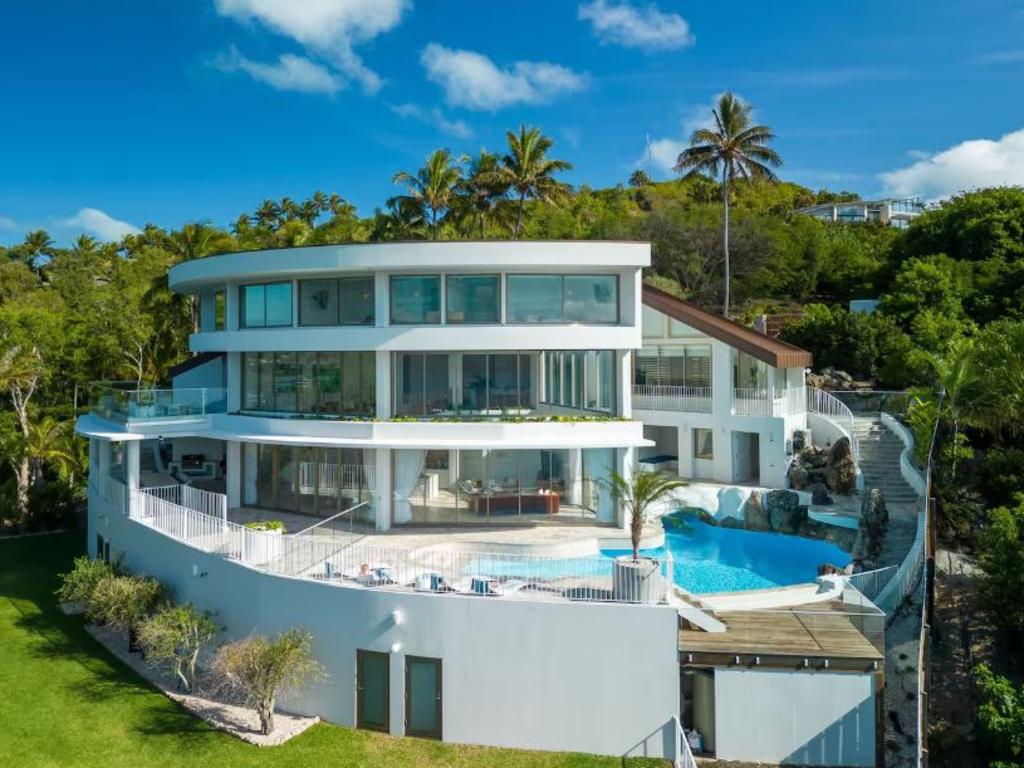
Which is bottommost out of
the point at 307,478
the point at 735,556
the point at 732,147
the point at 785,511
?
the point at 735,556

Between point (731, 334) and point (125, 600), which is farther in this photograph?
point (731, 334)

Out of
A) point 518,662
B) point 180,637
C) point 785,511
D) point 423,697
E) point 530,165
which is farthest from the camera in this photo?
point 530,165

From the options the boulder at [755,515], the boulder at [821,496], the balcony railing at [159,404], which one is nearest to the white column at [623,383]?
the boulder at [755,515]

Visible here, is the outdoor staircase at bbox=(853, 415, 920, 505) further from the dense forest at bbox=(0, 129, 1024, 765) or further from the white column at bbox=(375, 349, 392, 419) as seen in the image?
the white column at bbox=(375, 349, 392, 419)

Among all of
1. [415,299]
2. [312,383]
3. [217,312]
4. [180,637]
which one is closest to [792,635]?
[180,637]

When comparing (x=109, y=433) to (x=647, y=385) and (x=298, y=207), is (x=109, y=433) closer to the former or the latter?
(x=647, y=385)

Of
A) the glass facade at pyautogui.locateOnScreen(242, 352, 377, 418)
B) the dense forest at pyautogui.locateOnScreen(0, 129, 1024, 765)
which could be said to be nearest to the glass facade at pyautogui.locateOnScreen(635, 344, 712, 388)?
the dense forest at pyautogui.locateOnScreen(0, 129, 1024, 765)

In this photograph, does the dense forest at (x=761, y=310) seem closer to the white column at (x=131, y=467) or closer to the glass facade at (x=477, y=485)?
the glass facade at (x=477, y=485)

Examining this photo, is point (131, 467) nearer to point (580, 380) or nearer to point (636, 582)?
point (580, 380)
